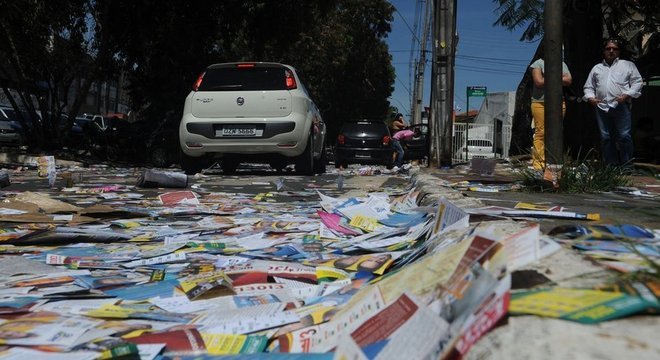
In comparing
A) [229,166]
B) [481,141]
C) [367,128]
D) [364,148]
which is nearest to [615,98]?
[229,166]

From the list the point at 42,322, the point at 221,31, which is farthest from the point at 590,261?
the point at 221,31

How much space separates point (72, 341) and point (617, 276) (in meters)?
1.42

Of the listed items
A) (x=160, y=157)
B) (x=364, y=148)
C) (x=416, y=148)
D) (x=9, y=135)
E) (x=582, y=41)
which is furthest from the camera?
(x=9, y=135)

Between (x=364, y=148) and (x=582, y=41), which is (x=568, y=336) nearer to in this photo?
(x=582, y=41)

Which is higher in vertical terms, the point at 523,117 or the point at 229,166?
the point at 523,117

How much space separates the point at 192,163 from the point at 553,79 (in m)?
5.46

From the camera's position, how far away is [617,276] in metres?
1.51

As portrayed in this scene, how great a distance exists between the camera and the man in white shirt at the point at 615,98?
23.9 ft

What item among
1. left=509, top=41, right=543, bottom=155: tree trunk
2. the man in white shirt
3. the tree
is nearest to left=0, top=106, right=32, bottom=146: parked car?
the tree

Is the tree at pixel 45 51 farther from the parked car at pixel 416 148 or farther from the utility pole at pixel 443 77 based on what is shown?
the parked car at pixel 416 148

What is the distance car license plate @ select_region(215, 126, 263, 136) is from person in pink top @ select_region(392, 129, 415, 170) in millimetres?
7758

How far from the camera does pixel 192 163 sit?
9.45 meters

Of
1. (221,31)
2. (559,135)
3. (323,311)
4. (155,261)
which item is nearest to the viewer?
(323,311)

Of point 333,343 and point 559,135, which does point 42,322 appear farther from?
point 559,135
